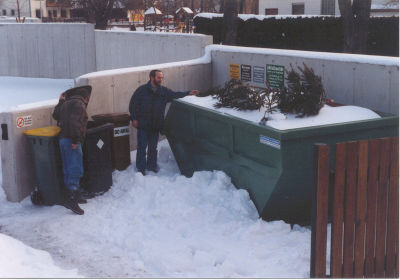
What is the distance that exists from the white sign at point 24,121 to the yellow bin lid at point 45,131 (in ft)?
0.35

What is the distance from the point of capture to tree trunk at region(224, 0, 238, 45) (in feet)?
66.2

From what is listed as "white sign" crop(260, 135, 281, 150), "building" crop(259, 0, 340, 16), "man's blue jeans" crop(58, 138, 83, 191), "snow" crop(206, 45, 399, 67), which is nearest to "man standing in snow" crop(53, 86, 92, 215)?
"man's blue jeans" crop(58, 138, 83, 191)

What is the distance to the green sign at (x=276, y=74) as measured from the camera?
32.7 feet

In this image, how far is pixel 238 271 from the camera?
6.16 metres

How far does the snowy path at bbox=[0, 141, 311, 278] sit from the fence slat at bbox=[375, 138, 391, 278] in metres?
1.02

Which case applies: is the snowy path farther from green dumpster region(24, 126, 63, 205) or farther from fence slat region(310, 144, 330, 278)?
fence slat region(310, 144, 330, 278)

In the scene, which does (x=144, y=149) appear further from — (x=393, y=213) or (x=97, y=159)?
(x=393, y=213)

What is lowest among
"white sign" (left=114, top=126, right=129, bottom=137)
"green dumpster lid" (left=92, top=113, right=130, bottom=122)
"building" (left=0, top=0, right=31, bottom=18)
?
"white sign" (left=114, top=126, right=129, bottom=137)

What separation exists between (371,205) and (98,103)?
5.84 m

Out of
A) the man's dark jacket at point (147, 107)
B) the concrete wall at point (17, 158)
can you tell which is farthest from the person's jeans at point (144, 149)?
the concrete wall at point (17, 158)

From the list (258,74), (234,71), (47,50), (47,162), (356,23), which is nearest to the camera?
(47,162)

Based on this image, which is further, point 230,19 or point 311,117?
point 230,19

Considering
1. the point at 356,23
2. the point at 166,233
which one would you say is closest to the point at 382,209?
the point at 166,233

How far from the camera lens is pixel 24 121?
326 inches
